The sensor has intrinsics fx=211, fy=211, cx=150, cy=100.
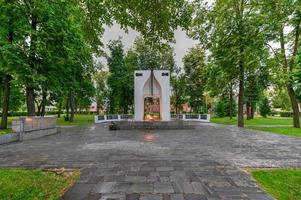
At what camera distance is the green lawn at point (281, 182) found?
4.18 metres

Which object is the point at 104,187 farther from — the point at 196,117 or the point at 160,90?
the point at 196,117

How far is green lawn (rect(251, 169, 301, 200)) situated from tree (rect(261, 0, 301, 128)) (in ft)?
38.6

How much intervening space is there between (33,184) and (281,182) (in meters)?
5.44

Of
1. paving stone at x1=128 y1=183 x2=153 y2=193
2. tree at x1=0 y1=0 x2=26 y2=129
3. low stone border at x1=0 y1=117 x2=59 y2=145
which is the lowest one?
paving stone at x1=128 y1=183 x2=153 y2=193

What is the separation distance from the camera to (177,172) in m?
5.19

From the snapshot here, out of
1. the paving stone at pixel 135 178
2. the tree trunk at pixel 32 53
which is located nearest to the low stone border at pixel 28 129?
the tree trunk at pixel 32 53

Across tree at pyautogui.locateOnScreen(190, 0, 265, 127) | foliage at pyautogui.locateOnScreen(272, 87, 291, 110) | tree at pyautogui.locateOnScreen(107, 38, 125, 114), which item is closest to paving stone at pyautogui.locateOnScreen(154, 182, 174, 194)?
tree at pyautogui.locateOnScreen(190, 0, 265, 127)

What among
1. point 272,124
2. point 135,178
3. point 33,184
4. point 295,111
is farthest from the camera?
point 272,124

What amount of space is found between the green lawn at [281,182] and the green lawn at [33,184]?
4164mm

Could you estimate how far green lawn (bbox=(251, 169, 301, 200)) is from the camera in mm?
4176

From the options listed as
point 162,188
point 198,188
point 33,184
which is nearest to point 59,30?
point 33,184

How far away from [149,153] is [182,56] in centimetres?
3365

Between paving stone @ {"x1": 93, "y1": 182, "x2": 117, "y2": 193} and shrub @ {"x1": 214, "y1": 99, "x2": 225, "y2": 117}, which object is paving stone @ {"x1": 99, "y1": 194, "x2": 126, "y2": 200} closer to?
paving stone @ {"x1": 93, "y1": 182, "x2": 117, "y2": 193}

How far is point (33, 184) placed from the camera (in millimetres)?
4449
